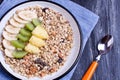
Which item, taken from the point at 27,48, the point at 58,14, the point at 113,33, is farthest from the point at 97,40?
the point at 27,48

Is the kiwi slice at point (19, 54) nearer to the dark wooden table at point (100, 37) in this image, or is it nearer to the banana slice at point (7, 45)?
the banana slice at point (7, 45)

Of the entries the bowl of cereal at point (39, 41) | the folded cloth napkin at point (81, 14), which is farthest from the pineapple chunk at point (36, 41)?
the folded cloth napkin at point (81, 14)

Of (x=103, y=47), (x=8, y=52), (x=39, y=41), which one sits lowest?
(x=8, y=52)

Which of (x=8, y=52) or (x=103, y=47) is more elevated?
(x=103, y=47)

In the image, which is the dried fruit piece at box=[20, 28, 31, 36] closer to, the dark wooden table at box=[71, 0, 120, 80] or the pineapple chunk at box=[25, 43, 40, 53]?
the pineapple chunk at box=[25, 43, 40, 53]

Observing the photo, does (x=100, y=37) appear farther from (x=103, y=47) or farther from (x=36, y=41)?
(x=36, y=41)

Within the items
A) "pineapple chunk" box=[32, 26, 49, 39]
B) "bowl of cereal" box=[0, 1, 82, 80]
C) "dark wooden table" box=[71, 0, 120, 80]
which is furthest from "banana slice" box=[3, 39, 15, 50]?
"dark wooden table" box=[71, 0, 120, 80]

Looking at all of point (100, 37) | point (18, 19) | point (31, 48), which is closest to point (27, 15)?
point (18, 19)
